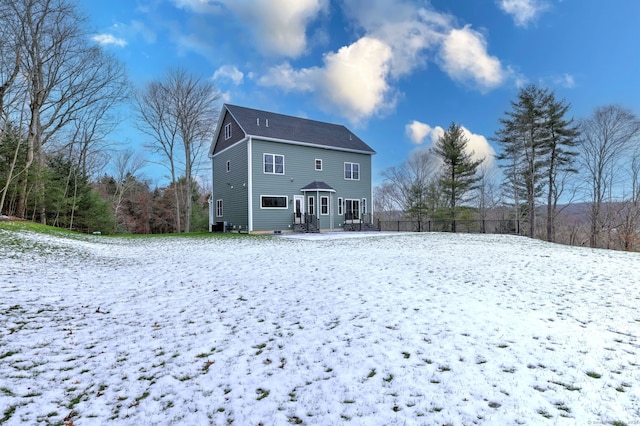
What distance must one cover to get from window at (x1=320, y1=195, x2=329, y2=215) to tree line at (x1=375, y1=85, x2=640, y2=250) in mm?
9364

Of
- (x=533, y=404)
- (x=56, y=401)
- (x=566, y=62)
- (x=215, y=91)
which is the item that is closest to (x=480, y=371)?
(x=533, y=404)

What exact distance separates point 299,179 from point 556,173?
1890 cm

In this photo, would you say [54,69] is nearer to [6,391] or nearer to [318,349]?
[6,391]

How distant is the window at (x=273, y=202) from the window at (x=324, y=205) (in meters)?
2.34

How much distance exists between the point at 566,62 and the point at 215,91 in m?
26.3

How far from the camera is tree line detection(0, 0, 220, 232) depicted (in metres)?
15.5

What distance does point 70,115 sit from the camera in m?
19.9

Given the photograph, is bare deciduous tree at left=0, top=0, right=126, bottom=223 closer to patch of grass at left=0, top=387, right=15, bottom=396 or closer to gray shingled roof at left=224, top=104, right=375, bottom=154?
gray shingled roof at left=224, top=104, right=375, bottom=154

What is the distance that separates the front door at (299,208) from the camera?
1978 centimetres

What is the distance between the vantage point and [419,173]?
31.4 metres

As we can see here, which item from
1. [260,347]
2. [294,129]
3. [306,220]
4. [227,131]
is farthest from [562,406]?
[227,131]

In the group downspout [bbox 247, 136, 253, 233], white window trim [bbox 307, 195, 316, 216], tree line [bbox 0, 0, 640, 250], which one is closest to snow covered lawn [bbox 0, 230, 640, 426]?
downspout [bbox 247, 136, 253, 233]

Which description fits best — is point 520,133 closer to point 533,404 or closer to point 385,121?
Answer: point 385,121

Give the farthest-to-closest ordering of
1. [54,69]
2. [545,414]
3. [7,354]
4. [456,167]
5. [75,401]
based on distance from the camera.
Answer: [456,167]
[54,69]
[7,354]
[75,401]
[545,414]
